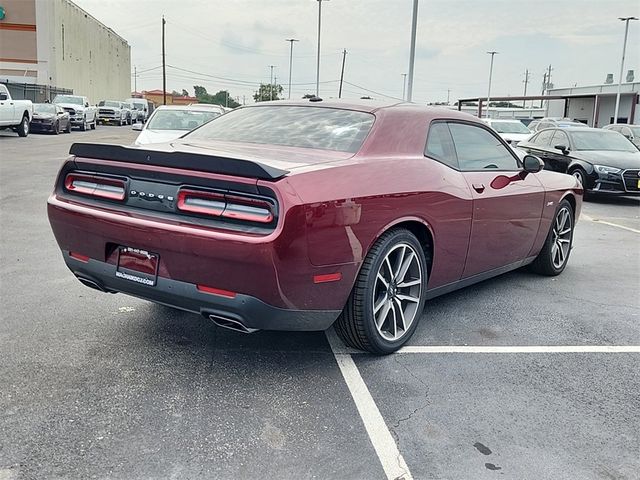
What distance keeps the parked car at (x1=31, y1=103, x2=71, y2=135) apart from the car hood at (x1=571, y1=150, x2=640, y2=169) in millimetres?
21282

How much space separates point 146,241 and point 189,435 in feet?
3.42

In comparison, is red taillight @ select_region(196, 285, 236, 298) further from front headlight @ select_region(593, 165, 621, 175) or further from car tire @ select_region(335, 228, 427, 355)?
front headlight @ select_region(593, 165, 621, 175)

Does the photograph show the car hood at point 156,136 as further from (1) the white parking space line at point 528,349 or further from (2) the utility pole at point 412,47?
(2) the utility pole at point 412,47

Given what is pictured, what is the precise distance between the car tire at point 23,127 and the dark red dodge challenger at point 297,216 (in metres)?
21.0

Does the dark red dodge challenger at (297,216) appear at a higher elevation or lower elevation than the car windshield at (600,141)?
lower

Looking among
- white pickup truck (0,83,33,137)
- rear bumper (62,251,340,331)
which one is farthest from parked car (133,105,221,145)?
white pickup truck (0,83,33,137)

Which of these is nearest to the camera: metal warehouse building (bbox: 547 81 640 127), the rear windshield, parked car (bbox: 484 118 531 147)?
the rear windshield

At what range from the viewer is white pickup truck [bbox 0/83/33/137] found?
21.1 metres

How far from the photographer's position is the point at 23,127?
23125 millimetres

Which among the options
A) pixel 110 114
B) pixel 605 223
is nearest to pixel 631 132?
pixel 605 223

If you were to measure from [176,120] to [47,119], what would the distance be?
621 inches

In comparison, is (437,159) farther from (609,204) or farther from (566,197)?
(609,204)

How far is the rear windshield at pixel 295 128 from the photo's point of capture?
3.97m

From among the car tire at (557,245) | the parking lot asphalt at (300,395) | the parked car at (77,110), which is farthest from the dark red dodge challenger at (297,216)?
the parked car at (77,110)
